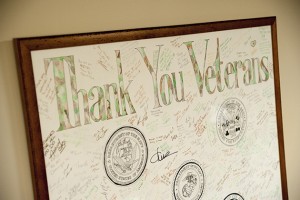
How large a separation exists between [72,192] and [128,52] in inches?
23.9

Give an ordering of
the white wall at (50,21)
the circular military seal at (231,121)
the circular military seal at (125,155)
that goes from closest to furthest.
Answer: the white wall at (50,21) < the circular military seal at (125,155) < the circular military seal at (231,121)

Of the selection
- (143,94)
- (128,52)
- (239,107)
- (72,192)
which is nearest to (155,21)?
(128,52)

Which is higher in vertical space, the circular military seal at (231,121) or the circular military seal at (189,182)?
the circular military seal at (231,121)

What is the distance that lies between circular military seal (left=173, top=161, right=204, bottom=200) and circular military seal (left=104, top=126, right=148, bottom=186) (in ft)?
0.74

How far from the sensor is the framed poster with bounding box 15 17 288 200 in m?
1.58

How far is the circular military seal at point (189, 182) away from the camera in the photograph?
1.97m

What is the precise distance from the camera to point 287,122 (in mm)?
2455
